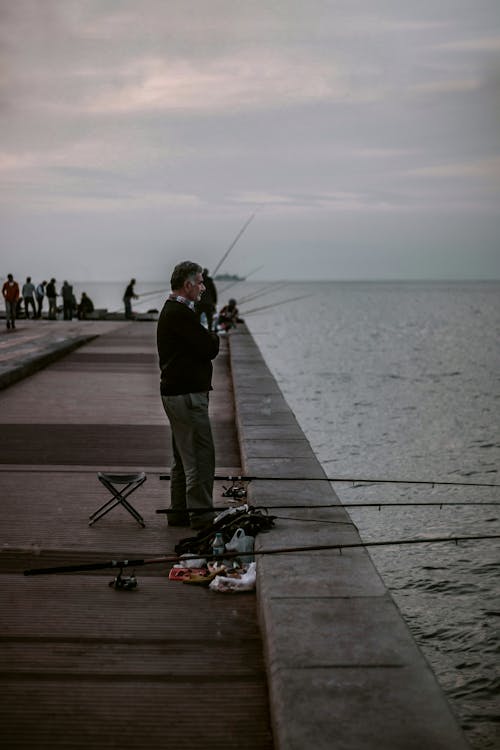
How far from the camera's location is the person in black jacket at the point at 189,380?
649 centimetres

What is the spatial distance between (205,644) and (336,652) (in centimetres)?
90

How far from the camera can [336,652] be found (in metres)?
4.07

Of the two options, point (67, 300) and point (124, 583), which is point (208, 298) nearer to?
point (124, 583)

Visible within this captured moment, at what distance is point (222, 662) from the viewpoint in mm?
4484

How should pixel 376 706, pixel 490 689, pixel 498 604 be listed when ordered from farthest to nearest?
1. pixel 498 604
2. pixel 490 689
3. pixel 376 706

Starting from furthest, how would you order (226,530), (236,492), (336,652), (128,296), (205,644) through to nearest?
(128,296) < (236,492) < (226,530) < (205,644) < (336,652)

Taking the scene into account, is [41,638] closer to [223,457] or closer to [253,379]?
[223,457]

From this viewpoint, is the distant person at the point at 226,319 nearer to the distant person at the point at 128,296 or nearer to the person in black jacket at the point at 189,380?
the distant person at the point at 128,296

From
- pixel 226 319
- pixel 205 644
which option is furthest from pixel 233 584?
pixel 226 319

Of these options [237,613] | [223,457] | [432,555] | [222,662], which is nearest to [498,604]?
[432,555]

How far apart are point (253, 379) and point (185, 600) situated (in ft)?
34.5

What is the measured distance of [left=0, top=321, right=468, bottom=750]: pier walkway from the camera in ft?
11.9

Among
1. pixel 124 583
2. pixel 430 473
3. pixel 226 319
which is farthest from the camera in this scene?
pixel 226 319

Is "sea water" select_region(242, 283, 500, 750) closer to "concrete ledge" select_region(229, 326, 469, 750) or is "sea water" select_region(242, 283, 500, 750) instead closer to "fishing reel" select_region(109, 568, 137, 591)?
"concrete ledge" select_region(229, 326, 469, 750)
